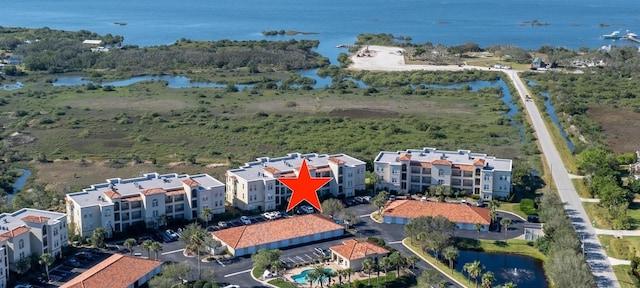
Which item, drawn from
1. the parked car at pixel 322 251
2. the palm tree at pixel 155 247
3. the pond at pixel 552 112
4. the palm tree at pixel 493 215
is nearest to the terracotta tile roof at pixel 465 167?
the palm tree at pixel 493 215

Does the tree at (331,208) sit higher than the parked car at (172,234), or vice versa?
the tree at (331,208)

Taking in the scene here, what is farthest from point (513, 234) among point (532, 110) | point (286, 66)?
point (286, 66)

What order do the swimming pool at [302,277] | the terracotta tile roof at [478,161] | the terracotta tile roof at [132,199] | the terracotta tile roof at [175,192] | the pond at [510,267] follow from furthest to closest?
1. the terracotta tile roof at [478,161]
2. the terracotta tile roof at [175,192]
3. the terracotta tile roof at [132,199]
4. the pond at [510,267]
5. the swimming pool at [302,277]

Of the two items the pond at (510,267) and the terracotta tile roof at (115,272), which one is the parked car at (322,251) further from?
the terracotta tile roof at (115,272)

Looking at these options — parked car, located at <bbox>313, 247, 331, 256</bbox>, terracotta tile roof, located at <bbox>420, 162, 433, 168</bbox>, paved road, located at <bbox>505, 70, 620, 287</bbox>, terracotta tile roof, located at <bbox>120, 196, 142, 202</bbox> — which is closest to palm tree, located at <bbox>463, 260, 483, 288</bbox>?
paved road, located at <bbox>505, 70, 620, 287</bbox>

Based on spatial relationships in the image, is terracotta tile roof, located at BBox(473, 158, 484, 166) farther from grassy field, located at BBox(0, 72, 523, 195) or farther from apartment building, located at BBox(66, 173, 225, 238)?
apartment building, located at BBox(66, 173, 225, 238)

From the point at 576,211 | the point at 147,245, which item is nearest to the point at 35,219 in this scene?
the point at 147,245

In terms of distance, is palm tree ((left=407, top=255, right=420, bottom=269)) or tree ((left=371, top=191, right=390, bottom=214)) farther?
tree ((left=371, top=191, right=390, bottom=214))
